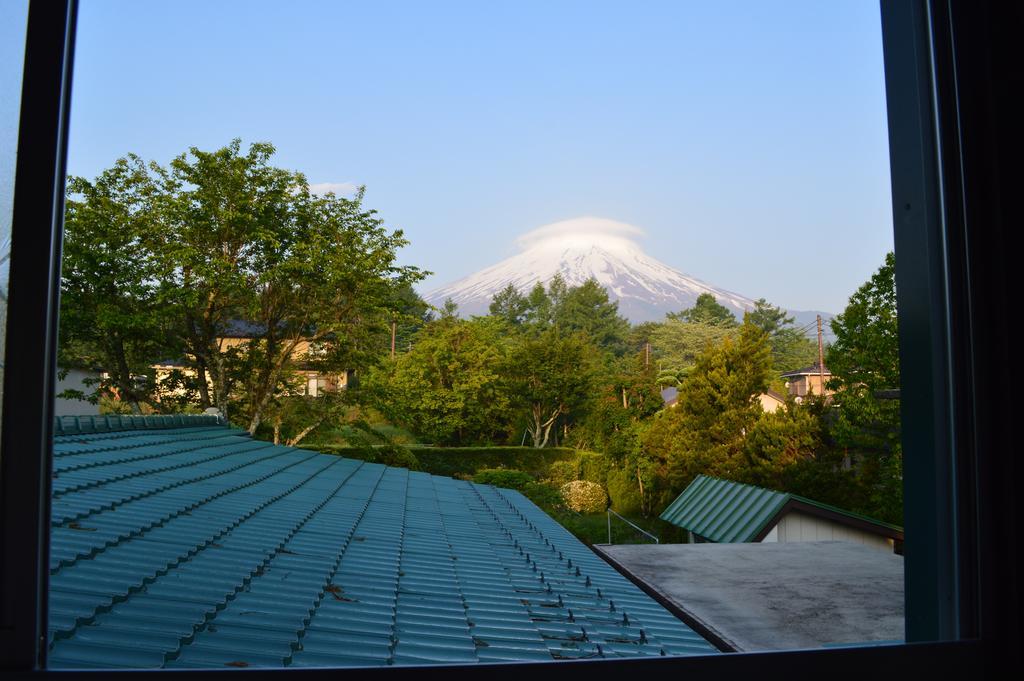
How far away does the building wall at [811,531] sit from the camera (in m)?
10.3

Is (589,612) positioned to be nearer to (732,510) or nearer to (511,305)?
(732,510)

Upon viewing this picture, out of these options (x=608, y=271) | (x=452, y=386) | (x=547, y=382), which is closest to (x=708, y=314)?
(x=547, y=382)

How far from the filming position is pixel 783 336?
149ft

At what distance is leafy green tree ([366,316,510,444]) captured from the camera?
914 inches

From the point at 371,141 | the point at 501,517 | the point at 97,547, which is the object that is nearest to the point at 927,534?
the point at 97,547

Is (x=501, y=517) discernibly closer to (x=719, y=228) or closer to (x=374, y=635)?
(x=374, y=635)

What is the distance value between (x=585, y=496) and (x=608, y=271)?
116531 millimetres

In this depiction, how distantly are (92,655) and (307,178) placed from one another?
1655 centimetres

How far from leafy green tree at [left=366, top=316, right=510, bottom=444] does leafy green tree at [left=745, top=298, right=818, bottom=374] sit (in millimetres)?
19894

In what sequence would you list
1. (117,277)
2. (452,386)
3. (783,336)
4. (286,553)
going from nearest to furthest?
(286,553), (117,277), (452,386), (783,336)

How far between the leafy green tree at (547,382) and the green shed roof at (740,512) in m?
11.9

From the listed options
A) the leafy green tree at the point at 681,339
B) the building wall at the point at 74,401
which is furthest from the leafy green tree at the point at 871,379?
the leafy green tree at the point at 681,339

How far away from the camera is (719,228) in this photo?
12575 centimetres

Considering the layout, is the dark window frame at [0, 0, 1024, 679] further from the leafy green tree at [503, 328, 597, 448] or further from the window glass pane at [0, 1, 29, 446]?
the leafy green tree at [503, 328, 597, 448]
